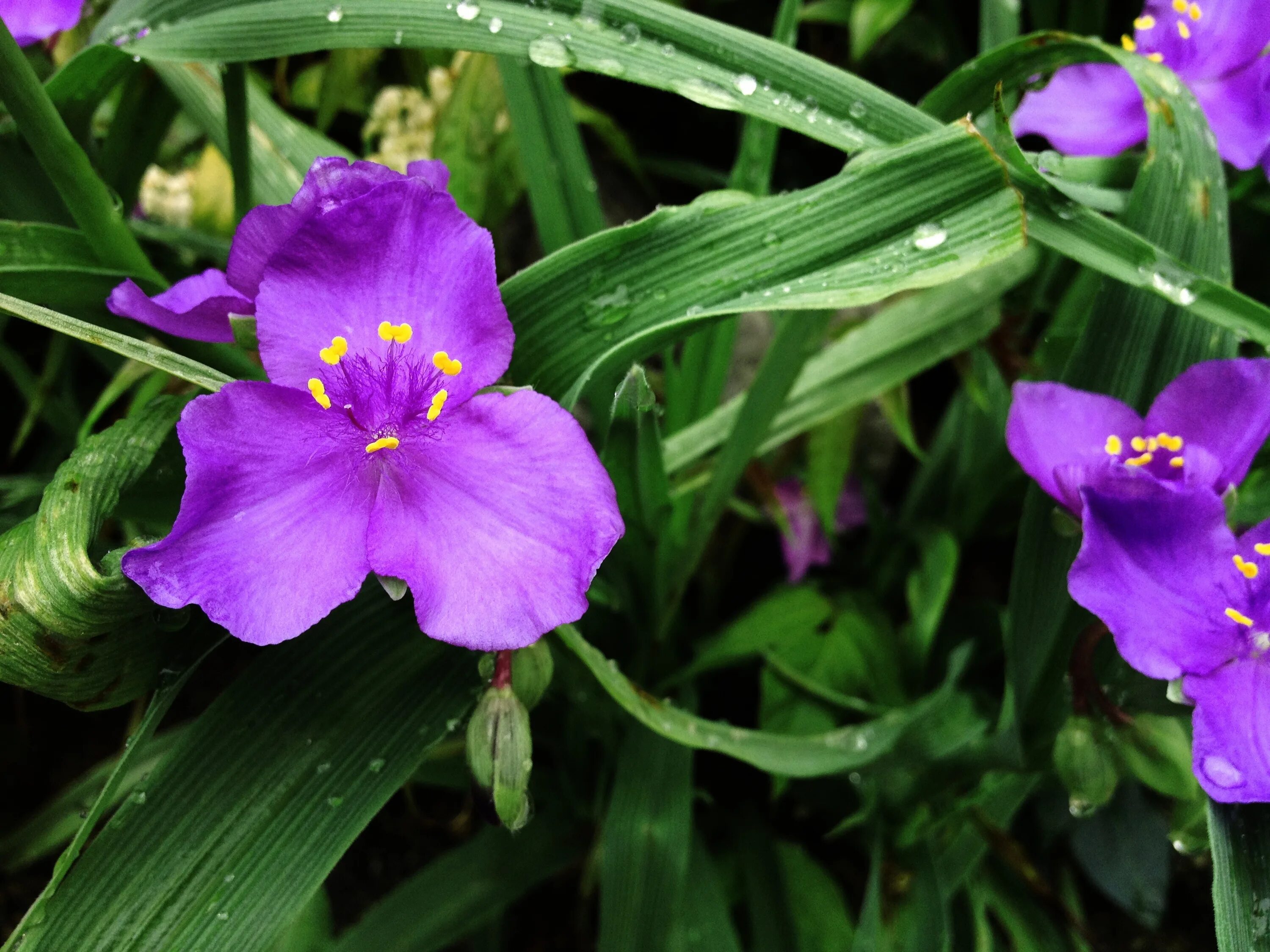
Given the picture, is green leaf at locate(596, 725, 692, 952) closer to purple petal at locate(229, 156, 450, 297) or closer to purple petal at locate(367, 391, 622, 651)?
purple petal at locate(367, 391, 622, 651)

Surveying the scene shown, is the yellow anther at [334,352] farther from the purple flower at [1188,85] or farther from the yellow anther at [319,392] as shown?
the purple flower at [1188,85]

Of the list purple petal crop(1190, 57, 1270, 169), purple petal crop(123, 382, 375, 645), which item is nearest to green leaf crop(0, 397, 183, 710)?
purple petal crop(123, 382, 375, 645)

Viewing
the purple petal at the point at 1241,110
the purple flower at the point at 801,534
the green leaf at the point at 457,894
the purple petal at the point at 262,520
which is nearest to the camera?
the purple petal at the point at 262,520

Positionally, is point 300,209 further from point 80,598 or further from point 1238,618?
point 1238,618

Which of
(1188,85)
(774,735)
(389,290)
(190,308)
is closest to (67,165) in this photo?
(190,308)

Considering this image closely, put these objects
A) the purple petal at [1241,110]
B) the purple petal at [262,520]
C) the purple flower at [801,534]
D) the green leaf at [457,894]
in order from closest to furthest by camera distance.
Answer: the purple petal at [262,520] < the purple petal at [1241,110] < the green leaf at [457,894] < the purple flower at [801,534]

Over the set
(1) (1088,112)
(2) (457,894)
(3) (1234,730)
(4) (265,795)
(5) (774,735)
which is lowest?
(2) (457,894)

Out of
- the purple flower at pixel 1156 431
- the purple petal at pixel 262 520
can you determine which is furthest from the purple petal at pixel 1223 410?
the purple petal at pixel 262 520
